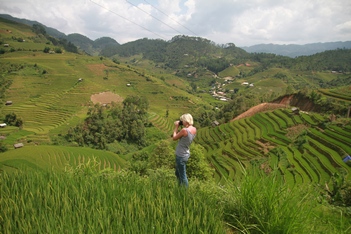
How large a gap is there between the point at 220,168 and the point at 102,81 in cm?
7488

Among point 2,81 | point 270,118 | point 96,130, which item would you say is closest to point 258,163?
point 270,118

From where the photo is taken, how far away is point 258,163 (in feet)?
86.6

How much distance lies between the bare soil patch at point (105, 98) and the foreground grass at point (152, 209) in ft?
232

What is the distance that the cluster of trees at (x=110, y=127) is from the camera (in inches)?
1998

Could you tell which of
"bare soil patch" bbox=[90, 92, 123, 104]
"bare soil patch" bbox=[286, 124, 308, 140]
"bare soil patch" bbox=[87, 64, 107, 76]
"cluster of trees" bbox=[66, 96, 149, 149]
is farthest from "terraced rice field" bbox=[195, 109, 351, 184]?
"bare soil patch" bbox=[87, 64, 107, 76]

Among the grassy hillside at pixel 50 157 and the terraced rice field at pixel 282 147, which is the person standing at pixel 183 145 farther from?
the grassy hillside at pixel 50 157

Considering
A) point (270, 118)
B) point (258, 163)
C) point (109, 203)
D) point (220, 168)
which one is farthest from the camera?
point (270, 118)

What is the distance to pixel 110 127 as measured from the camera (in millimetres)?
54094

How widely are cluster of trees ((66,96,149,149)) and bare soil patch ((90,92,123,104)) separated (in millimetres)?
7604

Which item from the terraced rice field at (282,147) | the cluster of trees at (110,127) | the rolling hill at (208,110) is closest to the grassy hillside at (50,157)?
the rolling hill at (208,110)

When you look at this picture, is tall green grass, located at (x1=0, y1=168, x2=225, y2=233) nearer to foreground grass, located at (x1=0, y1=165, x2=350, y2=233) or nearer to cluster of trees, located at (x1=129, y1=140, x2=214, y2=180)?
foreground grass, located at (x1=0, y1=165, x2=350, y2=233)

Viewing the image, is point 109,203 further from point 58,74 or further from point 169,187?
point 58,74

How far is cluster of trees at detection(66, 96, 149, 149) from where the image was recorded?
167 ft

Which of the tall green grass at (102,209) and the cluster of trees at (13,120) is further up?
the tall green grass at (102,209)
